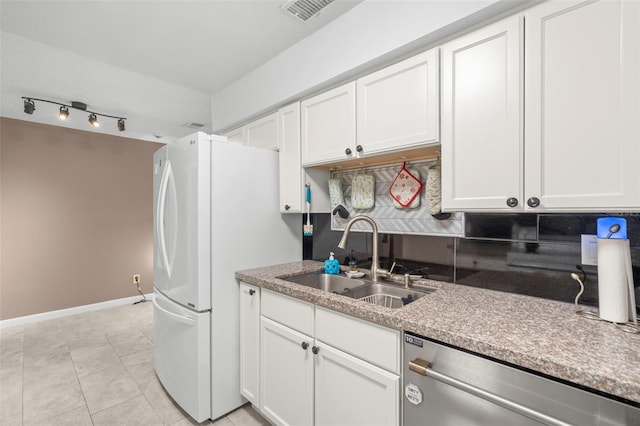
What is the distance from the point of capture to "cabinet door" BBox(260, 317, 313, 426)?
4.97 feet

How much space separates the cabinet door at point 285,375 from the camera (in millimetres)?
1514

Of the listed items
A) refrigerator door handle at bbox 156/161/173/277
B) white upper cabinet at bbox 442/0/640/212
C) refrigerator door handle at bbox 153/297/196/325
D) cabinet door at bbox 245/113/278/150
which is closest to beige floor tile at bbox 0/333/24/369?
refrigerator door handle at bbox 153/297/196/325

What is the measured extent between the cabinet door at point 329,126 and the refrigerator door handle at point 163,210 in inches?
37.6

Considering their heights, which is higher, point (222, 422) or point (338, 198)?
point (338, 198)

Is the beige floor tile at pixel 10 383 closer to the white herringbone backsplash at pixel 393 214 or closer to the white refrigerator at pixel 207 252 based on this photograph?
the white refrigerator at pixel 207 252

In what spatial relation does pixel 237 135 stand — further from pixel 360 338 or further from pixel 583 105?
pixel 583 105

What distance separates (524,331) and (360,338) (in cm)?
60

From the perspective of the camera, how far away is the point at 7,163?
3389 millimetres

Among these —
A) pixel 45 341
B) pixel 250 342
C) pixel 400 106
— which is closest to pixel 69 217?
pixel 45 341

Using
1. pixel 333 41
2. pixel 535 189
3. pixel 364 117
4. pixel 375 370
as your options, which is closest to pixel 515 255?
pixel 535 189

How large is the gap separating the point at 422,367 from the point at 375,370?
25 centimetres

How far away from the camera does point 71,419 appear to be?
6.28 feet

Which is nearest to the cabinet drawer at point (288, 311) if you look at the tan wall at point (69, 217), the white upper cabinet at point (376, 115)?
the white upper cabinet at point (376, 115)

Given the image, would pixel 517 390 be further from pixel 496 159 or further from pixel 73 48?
pixel 73 48
